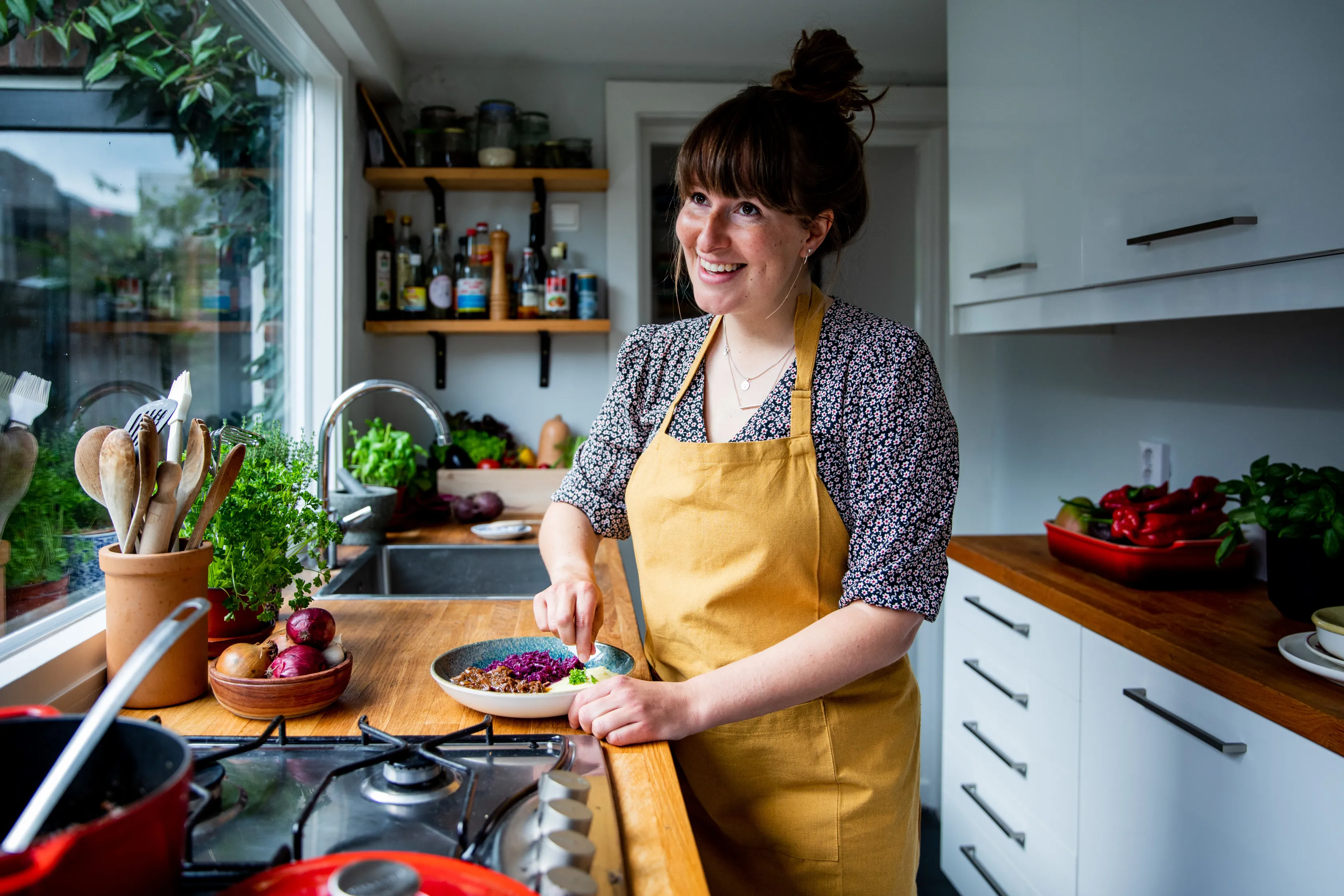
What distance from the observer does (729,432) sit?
3.93 ft

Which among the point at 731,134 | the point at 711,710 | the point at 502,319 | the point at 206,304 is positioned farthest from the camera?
the point at 502,319

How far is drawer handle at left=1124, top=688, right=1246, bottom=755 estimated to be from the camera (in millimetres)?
1250

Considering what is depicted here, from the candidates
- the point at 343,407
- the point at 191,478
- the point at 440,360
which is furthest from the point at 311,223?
the point at 191,478

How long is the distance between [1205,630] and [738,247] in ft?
3.10

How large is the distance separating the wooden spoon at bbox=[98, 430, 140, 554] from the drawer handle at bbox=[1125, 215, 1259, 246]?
1457 millimetres

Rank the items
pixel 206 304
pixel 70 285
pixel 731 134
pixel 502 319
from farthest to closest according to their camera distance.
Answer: pixel 502 319
pixel 206 304
pixel 70 285
pixel 731 134

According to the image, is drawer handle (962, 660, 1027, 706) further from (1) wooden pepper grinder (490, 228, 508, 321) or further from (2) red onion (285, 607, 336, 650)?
(1) wooden pepper grinder (490, 228, 508, 321)

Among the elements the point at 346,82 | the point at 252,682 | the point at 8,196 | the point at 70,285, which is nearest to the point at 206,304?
the point at 70,285

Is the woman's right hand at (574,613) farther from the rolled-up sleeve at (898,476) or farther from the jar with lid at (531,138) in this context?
the jar with lid at (531,138)

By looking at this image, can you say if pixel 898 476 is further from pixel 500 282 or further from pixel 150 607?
pixel 500 282

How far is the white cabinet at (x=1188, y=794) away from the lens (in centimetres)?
115

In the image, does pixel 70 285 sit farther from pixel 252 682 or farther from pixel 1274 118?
pixel 1274 118

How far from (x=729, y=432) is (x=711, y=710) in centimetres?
37

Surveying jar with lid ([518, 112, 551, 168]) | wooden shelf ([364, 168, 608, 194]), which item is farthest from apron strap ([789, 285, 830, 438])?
jar with lid ([518, 112, 551, 168])
